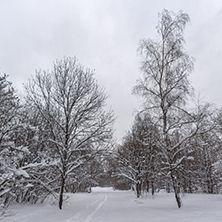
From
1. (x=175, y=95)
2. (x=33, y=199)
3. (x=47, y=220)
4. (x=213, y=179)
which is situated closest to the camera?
(x=47, y=220)

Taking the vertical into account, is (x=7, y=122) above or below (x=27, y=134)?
below

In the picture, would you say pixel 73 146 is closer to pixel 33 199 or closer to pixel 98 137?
pixel 98 137

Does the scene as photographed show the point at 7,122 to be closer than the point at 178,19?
Yes

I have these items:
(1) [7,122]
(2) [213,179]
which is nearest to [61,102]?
(1) [7,122]

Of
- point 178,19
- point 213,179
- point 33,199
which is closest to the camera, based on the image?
point 178,19

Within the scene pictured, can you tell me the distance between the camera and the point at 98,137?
40.2ft

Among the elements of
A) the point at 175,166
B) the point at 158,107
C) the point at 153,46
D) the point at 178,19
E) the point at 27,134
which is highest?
the point at 178,19

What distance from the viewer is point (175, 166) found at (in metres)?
9.59

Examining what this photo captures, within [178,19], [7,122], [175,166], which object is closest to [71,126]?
[7,122]

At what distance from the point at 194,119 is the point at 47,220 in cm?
846

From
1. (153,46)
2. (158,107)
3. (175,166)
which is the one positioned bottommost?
(175,166)

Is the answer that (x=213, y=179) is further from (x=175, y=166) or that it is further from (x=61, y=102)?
(x=61, y=102)

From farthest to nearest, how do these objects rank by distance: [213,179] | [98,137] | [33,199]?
[213,179], [33,199], [98,137]

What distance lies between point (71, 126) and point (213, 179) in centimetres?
2350
